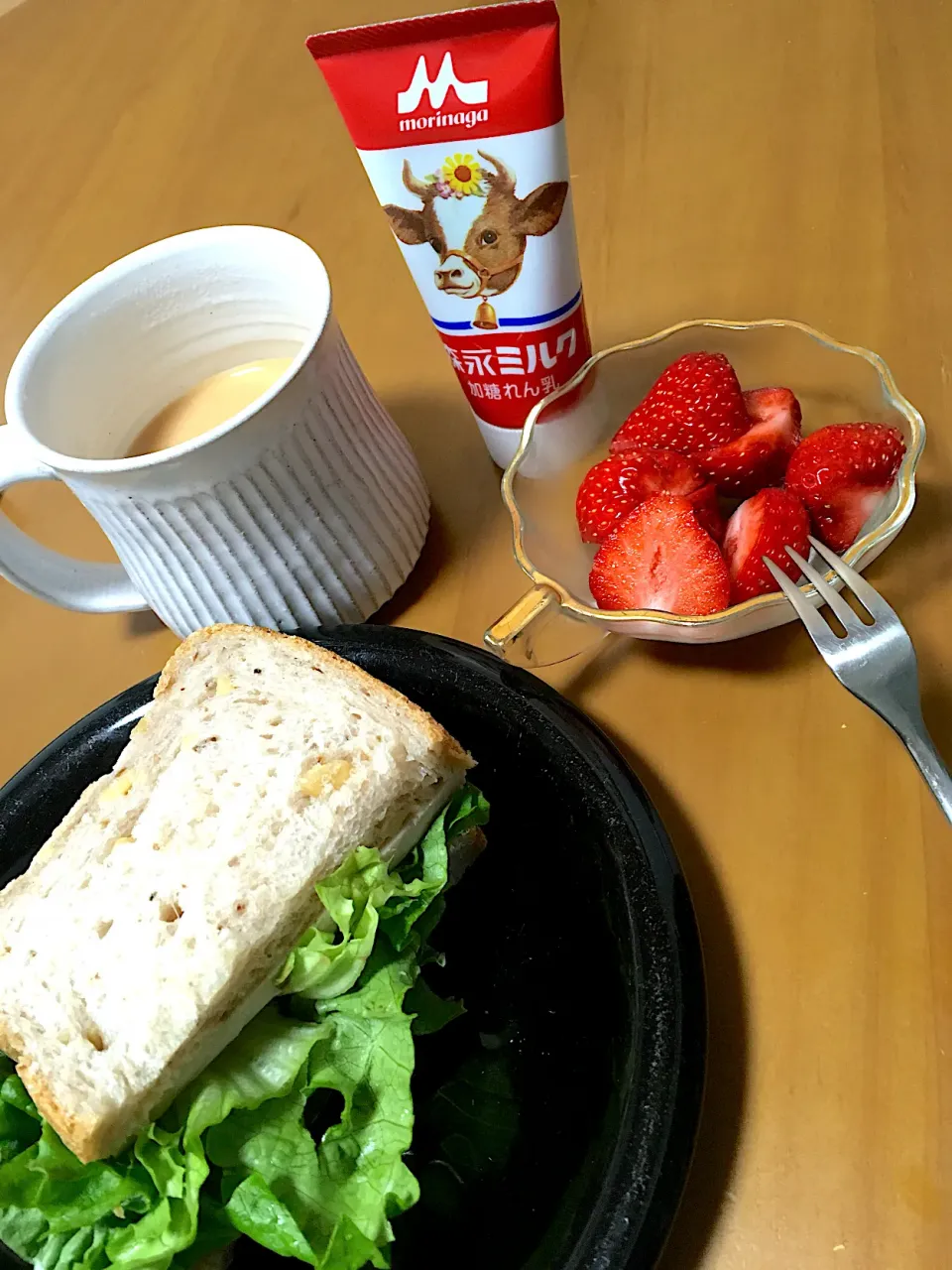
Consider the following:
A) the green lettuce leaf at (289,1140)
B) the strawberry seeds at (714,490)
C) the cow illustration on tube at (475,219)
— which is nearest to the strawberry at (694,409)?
the strawberry seeds at (714,490)

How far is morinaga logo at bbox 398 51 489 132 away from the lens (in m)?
0.68

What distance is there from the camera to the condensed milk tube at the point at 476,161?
675 millimetres

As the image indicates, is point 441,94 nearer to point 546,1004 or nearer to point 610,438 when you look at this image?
point 610,438

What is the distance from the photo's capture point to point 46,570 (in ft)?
2.74

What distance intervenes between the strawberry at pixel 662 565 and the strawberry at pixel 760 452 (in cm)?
5

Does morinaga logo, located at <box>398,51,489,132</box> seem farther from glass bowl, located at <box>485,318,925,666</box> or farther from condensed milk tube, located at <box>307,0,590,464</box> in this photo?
glass bowl, located at <box>485,318,925,666</box>

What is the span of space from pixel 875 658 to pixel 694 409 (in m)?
0.24

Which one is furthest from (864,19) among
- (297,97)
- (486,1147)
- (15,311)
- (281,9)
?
(486,1147)

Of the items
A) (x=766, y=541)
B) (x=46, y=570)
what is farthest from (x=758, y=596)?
(x=46, y=570)

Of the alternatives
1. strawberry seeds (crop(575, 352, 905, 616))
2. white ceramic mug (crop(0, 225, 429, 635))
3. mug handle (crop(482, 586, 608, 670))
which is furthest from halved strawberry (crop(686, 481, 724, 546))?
white ceramic mug (crop(0, 225, 429, 635))

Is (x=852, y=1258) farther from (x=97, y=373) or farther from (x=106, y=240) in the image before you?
(x=106, y=240)

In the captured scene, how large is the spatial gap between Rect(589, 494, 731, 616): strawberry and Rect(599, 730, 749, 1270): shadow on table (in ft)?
0.45

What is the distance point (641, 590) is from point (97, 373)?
0.46 metres

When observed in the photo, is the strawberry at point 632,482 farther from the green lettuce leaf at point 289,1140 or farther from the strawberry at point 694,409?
the green lettuce leaf at point 289,1140
